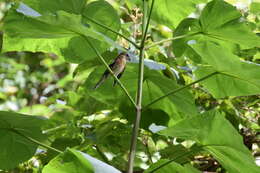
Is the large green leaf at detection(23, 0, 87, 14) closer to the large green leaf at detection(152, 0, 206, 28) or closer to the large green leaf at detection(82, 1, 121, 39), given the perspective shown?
the large green leaf at detection(82, 1, 121, 39)

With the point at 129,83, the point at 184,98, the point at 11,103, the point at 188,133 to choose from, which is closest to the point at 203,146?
the point at 188,133

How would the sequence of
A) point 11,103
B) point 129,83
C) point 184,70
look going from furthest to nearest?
1. point 11,103
2. point 184,70
3. point 129,83

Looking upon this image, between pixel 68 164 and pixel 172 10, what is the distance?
0.46 metres

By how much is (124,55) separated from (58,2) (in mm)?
190

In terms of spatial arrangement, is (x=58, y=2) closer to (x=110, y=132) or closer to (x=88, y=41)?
(x=88, y=41)

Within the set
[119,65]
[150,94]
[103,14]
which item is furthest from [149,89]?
[103,14]

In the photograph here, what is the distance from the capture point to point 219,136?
86 cm

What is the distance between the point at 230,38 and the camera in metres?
0.95

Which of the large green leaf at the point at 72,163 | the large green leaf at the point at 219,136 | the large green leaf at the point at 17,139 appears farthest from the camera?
the large green leaf at the point at 17,139

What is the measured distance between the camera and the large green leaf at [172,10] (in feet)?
3.28

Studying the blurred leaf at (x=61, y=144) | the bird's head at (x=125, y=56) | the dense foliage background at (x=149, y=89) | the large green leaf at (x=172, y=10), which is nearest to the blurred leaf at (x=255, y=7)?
the dense foliage background at (x=149, y=89)

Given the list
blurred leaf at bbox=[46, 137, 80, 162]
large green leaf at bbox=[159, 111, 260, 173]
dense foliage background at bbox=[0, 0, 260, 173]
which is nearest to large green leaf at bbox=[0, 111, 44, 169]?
dense foliage background at bbox=[0, 0, 260, 173]

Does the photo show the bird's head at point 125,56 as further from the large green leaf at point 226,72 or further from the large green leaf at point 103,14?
the large green leaf at point 226,72

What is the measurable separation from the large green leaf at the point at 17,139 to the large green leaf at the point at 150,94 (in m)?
0.20
